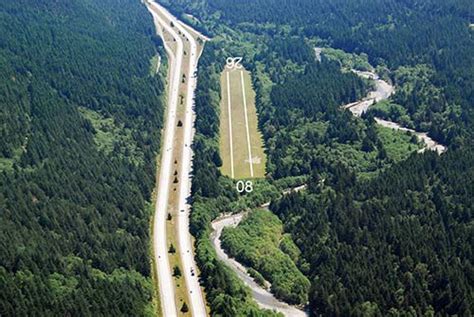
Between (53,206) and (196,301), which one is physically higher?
(53,206)

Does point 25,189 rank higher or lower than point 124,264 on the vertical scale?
higher

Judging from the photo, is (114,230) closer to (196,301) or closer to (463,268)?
(196,301)

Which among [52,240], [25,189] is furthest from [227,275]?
[25,189]

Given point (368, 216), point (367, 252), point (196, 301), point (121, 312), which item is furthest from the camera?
point (368, 216)

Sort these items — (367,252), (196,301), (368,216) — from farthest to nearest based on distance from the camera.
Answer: (368,216)
(367,252)
(196,301)

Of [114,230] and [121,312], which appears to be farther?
[114,230]

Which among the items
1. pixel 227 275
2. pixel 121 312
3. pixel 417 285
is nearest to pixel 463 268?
pixel 417 285

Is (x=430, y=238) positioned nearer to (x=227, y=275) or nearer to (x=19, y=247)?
(x=227, y=275)

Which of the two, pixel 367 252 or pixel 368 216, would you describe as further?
pixel 368 216

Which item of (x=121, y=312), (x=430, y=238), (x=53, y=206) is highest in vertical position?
(x=53, y=206)
